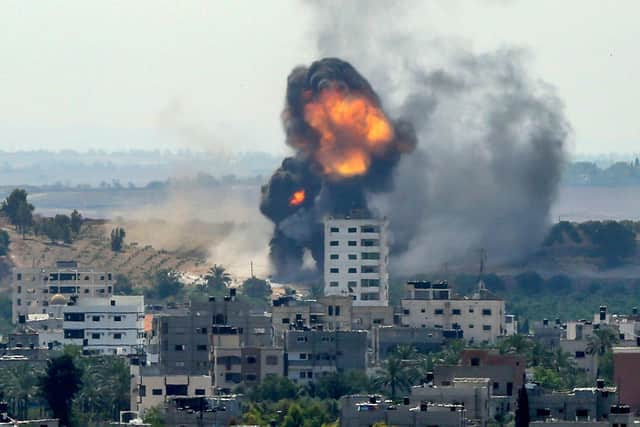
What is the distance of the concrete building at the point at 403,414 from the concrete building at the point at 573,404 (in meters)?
3.46

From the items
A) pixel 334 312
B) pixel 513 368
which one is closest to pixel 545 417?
pixel 513 368

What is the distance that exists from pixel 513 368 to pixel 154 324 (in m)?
48.8

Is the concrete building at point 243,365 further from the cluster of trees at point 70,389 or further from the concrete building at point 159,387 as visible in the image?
the cluster of trees at point 70,389

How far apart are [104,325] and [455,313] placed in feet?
66.2

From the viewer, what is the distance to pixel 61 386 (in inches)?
5492

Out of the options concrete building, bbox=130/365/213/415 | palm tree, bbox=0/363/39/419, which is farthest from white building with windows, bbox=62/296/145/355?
concrete building, bbox=130/365/213/415

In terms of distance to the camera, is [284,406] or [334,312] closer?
[284,406]

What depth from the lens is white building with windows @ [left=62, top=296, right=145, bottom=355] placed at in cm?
19175

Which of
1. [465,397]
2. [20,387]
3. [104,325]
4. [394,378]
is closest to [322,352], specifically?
[394,378]

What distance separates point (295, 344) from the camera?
546 ft

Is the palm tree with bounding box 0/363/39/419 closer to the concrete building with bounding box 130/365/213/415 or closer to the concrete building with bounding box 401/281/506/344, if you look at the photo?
the concrete building with bounding box 130/365/213/415

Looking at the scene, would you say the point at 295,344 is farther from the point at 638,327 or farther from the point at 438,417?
the point at 438,417

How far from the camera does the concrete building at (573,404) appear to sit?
124 m

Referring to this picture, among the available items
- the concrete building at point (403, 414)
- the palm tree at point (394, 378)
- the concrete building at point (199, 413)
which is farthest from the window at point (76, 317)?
the concrete building at point (403, 414)
